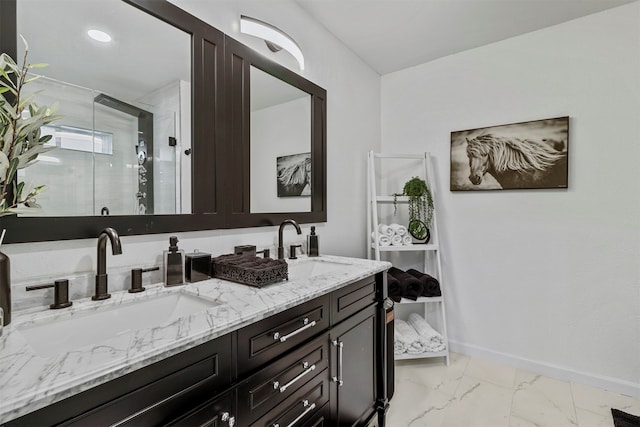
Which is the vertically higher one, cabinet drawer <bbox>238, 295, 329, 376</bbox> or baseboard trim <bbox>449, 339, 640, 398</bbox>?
cabinet drawer <bbox>238, 295, 329, 376</bbox>

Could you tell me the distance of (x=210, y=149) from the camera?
4.75 feet

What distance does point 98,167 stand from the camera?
3.64 feet

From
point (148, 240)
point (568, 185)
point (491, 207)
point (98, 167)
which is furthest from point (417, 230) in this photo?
point (98, 167)

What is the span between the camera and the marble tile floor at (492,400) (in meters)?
1.77

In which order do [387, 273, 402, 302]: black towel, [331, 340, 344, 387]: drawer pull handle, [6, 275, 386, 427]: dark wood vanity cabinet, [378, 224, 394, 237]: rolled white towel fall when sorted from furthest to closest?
1. [378, 224, 394, 237]: rolled white towel
2. [387, 273, 402, 302]: black towel
3. [331, 340, 344, 387]: drawer pull handle
4. [6, 275, 386, 427]: dark wood vanity cabinet

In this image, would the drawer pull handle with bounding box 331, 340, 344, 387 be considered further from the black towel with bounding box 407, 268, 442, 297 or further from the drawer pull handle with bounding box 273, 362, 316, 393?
the black towel with bounding box 407, 268, 442, 297

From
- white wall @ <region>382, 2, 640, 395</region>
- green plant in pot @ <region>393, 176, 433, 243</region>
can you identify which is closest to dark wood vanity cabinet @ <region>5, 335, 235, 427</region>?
green plant in pot @ <region>393, 176, 433, 243</region>

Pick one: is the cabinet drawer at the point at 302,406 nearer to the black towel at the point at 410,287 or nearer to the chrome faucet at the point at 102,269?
the chrome faucet at the point at 102,269

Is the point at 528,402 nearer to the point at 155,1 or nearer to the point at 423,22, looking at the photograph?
the point at 423,22

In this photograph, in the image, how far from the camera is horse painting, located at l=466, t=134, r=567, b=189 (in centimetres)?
217

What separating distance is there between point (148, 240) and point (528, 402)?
2.34 metres

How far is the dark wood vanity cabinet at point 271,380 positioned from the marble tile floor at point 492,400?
14.3 inches

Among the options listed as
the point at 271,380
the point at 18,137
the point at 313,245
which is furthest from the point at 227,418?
the point at 313,245

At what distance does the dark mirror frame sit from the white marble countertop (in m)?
0.25
